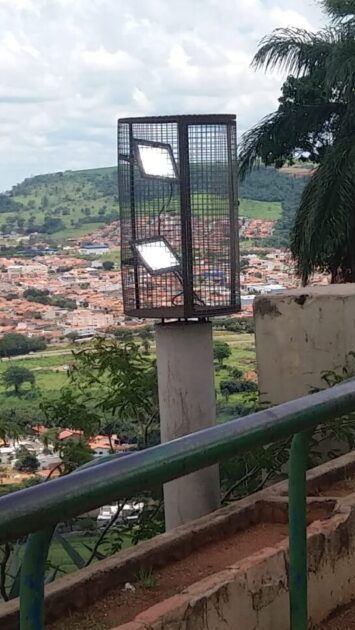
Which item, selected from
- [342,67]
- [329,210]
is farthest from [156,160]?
[342,67]

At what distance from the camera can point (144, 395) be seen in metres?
5.73

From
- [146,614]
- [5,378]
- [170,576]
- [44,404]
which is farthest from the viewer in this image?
[5,378]

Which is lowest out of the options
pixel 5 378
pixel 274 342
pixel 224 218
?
pixel 5 378

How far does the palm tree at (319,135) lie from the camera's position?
14234 mm

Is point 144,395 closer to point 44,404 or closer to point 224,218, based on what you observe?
point 44,404

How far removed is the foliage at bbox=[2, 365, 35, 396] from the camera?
795cm

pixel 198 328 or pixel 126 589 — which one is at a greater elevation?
pixel 198 328

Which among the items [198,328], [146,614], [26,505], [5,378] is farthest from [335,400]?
[5,378]

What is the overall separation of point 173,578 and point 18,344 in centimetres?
531

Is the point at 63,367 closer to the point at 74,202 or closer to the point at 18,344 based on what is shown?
the point at 18,344

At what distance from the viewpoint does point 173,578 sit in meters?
3.22

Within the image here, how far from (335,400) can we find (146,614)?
822 mm

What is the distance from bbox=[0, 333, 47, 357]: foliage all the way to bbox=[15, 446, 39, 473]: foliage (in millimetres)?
1235

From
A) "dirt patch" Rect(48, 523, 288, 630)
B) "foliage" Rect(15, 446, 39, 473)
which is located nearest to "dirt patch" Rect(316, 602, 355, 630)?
"dirt patch" Rect(48, 523, 288, 630)
